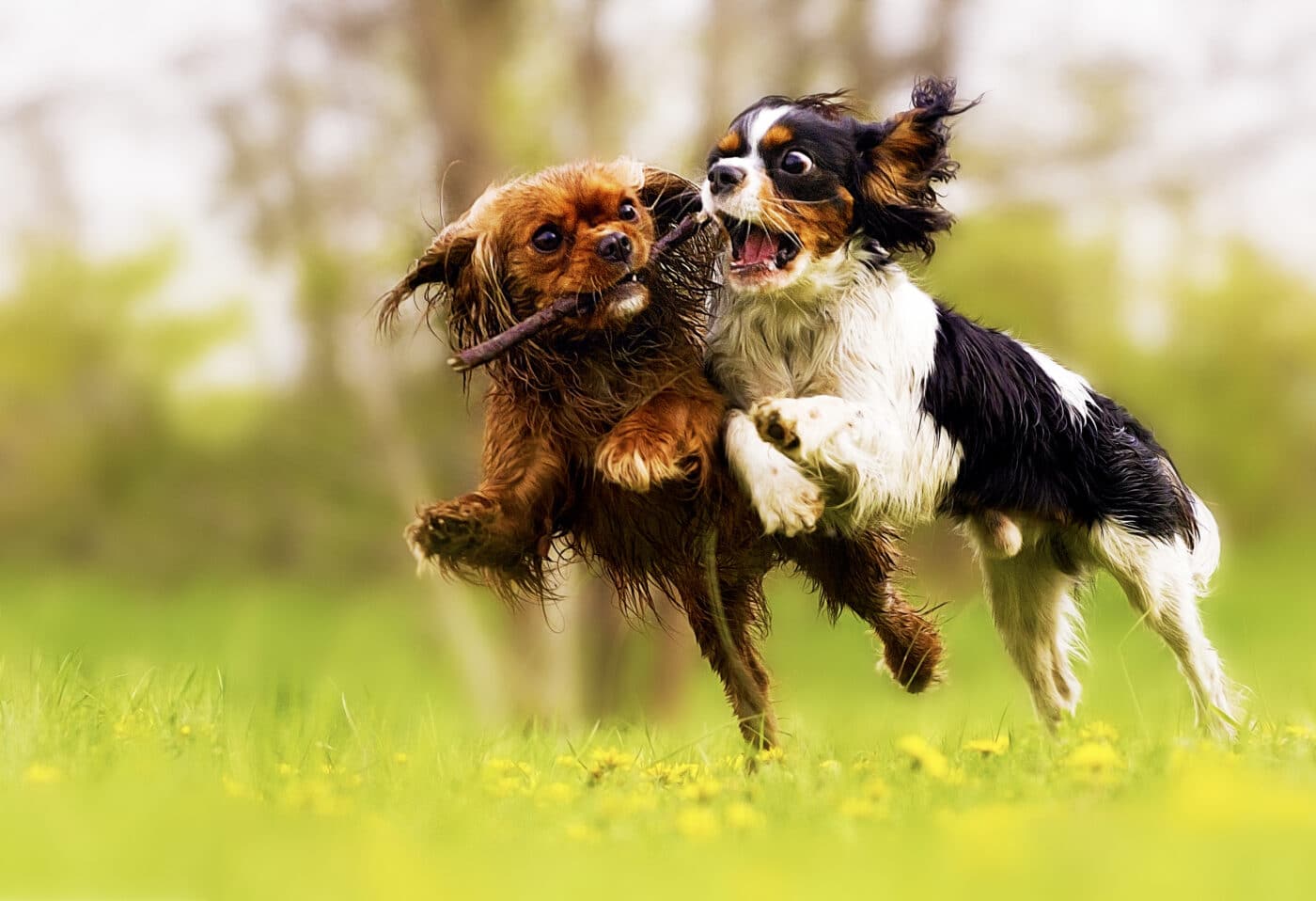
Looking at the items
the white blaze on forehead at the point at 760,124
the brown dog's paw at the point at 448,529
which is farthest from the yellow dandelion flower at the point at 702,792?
the white blaze on forehead at the point at 760,124

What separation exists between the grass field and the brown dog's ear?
1.75 meters

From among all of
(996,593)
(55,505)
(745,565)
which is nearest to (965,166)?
(996,593)

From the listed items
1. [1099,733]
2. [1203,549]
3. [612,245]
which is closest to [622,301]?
[612,245]

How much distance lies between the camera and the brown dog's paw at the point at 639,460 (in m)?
4.18

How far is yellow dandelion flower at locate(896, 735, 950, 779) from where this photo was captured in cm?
396

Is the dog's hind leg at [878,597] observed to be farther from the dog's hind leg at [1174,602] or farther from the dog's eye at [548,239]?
the dog's eye at [548,239]

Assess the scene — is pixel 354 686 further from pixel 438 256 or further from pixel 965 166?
pixel 965 166

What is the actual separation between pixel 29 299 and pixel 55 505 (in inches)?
89.5

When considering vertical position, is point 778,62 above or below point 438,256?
above

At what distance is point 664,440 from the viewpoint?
4289mm

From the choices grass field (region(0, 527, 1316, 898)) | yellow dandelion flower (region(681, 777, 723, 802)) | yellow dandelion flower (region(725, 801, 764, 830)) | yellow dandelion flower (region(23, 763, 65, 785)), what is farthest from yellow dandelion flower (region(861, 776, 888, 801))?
yellow dandelion flower (region(23, 763, 65, 785))

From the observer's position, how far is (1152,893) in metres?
2.63

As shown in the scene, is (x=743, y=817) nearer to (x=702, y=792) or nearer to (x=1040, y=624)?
(x=702, y=792)

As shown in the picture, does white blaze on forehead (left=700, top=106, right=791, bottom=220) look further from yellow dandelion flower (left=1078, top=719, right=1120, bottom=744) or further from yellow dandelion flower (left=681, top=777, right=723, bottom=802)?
yellow dandelion flower (left=1078, top=719, right=1120, bottom=744)
